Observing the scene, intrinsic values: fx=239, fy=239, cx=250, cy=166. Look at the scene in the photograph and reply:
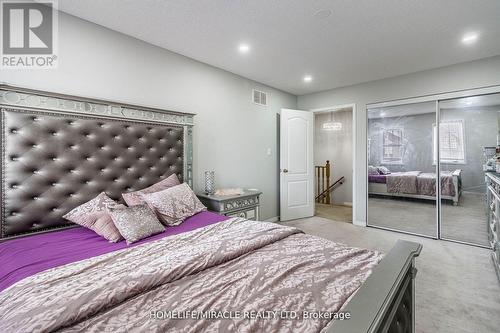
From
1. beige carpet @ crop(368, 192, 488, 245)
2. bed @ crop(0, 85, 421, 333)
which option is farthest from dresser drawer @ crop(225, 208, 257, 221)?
beige carpet @ crop(368, 192, 488, 245)

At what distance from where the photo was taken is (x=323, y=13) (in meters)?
2.20

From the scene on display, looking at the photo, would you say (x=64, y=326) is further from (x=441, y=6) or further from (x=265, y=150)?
(x=265, y=150)

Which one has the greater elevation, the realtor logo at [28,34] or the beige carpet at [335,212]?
the realtor logo at [28,34]

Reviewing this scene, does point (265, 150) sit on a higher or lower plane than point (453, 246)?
higher

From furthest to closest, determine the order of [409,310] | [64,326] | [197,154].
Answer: [197,154]
[409,310]
[64,326]

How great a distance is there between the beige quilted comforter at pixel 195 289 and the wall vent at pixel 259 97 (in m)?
3.05

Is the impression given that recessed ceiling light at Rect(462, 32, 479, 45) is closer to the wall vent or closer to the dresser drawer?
the wall vent

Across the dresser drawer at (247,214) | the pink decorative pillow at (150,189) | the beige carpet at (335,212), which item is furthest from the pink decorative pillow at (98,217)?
the beige carpet at (335,212)

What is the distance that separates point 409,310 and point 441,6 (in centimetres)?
247

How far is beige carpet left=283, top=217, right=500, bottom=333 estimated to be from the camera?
1.81 metres

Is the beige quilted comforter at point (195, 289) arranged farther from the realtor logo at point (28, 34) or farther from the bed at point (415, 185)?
the bed at point (415, 185)

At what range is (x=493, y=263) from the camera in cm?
270

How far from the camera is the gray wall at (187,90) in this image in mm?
2203

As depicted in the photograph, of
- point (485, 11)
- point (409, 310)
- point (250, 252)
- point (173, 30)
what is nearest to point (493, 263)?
point (409, 310)
